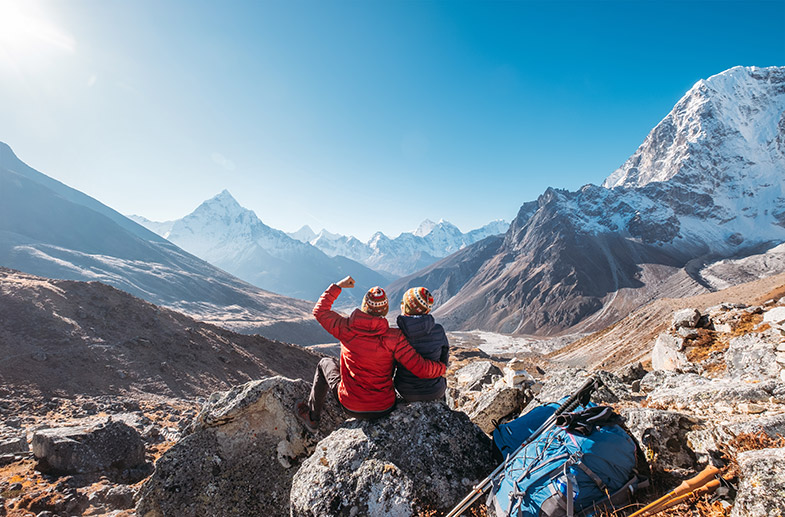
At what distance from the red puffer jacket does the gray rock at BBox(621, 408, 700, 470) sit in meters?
2.83

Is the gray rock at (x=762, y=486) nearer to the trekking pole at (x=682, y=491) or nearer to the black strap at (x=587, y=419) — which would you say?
the trekking pole at (x=682, y=491)

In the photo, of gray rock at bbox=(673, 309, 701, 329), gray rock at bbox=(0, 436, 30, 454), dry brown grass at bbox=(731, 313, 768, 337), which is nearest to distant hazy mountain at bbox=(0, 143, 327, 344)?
gray rock at bbox=(0, 436, 30, 454)

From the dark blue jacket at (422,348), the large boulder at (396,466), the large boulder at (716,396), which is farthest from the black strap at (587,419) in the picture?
the large boulder at (716,396)

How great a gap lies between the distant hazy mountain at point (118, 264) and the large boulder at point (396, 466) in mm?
110260

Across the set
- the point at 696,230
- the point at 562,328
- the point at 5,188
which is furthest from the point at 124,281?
the point at 696,230

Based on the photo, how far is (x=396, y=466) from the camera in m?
4.66

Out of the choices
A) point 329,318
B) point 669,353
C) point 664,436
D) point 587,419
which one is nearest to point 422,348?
point 329,318

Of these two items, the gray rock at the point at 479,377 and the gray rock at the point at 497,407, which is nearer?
the gray rock at the point at 497,407

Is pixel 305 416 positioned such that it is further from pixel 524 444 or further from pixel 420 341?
pixel 524 444

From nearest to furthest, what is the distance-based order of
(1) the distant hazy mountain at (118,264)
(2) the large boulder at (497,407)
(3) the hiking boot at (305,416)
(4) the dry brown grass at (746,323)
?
(3) the hiking boot at (305,416) → (2) the large boulder at (497,407) → (4) the dry brown grass at (746,323) → (1) the distant hazy mountain at (118,264)

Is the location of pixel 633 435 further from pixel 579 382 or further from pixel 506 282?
pixel 506 282

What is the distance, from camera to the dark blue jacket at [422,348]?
5266 millimetres

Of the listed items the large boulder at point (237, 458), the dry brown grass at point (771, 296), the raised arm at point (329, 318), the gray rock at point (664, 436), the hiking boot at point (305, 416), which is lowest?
the large boulder at point (237, 458)

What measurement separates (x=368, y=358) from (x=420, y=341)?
2.90 ft
